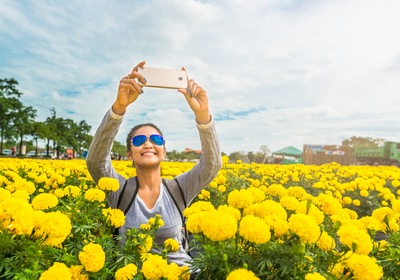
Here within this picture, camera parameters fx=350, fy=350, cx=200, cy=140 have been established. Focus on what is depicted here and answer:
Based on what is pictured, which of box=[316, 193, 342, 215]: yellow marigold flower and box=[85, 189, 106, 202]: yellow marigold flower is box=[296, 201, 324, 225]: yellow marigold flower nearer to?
box=[316, 193, 342, 215]: yellow marigold flower

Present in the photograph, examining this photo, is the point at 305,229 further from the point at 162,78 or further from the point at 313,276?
the point at 162,78

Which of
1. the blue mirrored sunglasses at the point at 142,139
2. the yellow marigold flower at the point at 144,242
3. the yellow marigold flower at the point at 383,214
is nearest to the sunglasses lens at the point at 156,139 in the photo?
the blue mirrored sunglasses at the point at 142,139

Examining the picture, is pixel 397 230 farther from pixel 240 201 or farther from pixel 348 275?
pixel 240 201

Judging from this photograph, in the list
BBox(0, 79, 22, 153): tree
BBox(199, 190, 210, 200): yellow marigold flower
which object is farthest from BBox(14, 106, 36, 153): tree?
BBox(199, 190, 210, 200): yellow marigold flower

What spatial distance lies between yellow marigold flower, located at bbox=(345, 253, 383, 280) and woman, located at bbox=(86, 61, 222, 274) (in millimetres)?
1665

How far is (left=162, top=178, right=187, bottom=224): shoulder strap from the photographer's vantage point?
3.13 meters

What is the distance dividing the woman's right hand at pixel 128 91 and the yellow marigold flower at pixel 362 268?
6.04 feet

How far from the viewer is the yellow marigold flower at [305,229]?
1299 mm

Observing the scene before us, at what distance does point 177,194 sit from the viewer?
318cm

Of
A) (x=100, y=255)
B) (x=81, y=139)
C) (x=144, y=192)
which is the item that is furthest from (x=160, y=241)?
(x=81, y=139)

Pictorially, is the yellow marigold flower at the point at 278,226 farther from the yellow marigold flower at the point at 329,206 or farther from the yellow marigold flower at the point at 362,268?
the yellow marigold flower at the point at 329,206

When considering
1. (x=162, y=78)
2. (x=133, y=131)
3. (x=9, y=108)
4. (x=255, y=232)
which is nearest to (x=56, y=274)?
(x=255, y=232)

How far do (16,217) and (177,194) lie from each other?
6.00ft

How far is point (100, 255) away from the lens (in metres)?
1.54
